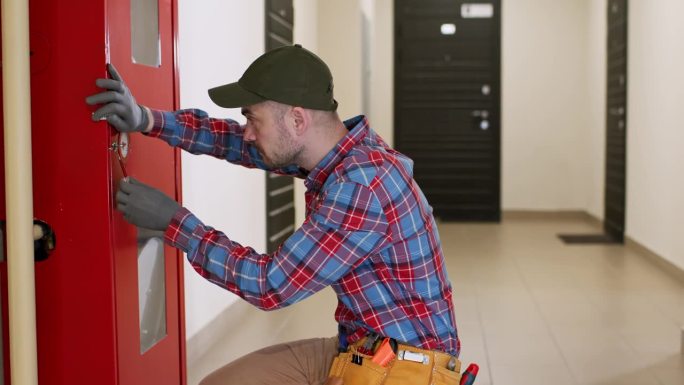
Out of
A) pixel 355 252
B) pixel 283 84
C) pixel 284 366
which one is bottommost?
pixel 284 366

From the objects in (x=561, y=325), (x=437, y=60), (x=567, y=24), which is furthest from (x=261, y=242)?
(x=567, y=24)

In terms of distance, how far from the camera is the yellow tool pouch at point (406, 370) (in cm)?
176

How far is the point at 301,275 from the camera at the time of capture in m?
1.65

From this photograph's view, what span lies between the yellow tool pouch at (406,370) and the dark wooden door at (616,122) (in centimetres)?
590

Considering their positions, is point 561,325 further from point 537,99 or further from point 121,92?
point 537,99

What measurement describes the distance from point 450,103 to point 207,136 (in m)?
7.17

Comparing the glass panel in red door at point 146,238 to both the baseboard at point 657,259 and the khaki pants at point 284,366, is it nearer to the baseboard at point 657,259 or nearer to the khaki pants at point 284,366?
the khaki pants at point 284,366

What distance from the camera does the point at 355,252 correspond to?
1672 mm

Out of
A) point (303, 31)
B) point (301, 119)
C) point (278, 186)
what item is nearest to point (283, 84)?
point (301, 119)

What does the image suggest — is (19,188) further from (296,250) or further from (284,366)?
(284,366)

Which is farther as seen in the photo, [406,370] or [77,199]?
[406,370]

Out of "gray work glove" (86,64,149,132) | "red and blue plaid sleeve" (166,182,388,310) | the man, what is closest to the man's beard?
the man

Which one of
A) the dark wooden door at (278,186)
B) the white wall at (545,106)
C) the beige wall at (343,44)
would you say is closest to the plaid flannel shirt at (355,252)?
the dark wooden door at (278,186)

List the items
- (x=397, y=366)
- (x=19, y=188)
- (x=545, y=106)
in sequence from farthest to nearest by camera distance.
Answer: (x=545, y=106) → (x=397, y=366) → (x=19, y=188)
